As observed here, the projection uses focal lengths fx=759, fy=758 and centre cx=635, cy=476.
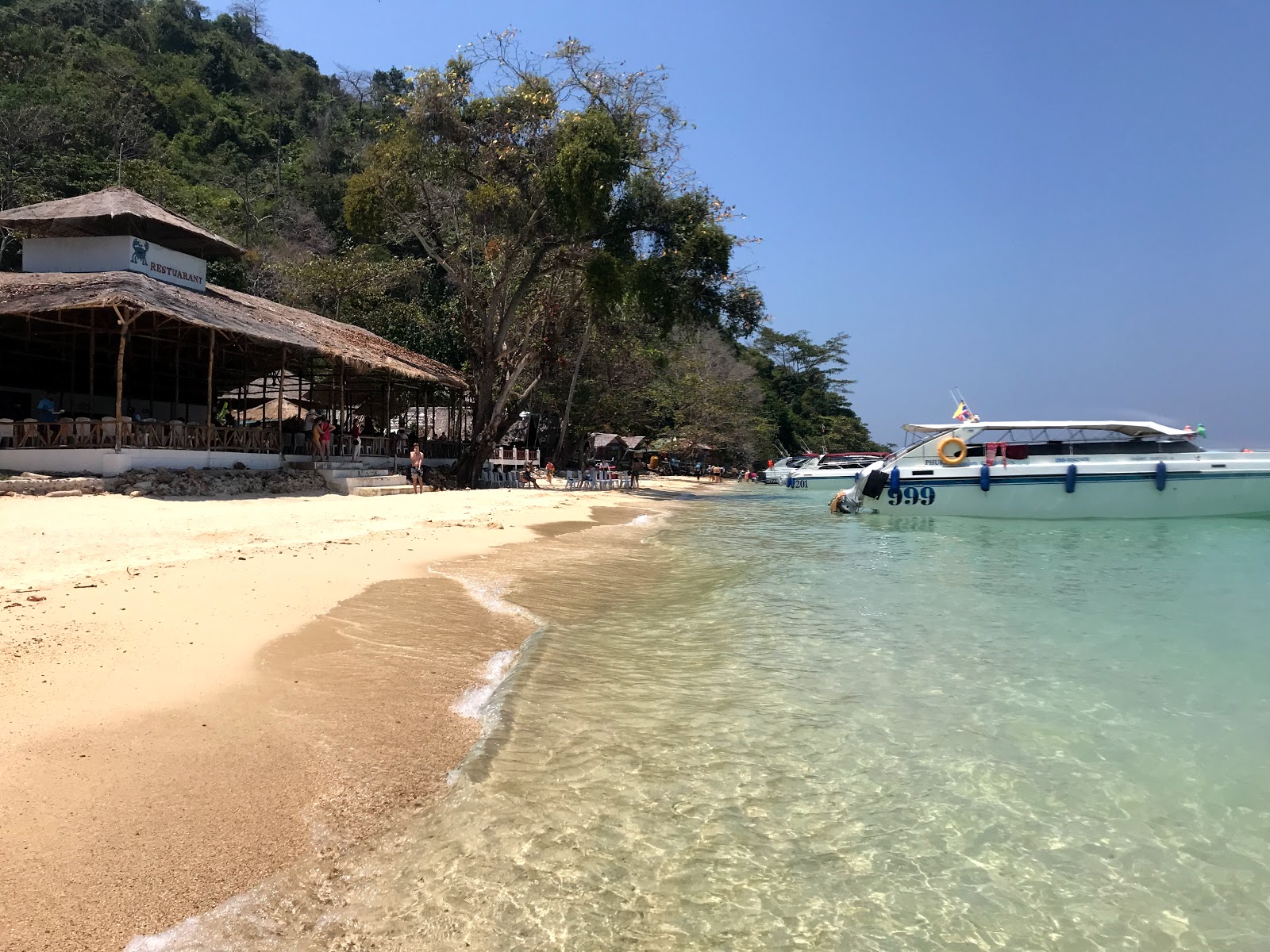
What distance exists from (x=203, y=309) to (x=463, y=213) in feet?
36.3

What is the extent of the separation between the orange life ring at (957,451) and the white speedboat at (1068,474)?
0.02m

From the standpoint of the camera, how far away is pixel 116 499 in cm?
1215

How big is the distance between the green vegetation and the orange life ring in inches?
332

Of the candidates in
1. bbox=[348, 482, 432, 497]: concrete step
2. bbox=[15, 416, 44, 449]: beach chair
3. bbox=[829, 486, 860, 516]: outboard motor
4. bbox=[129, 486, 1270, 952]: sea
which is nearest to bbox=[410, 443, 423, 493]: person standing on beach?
bbox=[348, 482, 432, 497]: concrete step

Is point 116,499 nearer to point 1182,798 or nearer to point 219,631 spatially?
point 219,631

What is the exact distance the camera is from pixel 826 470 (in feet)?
119

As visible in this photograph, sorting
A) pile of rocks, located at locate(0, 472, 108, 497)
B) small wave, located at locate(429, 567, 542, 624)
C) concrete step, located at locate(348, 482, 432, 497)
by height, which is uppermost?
pile of rocks, located at locate(0, 472, 108, 497)

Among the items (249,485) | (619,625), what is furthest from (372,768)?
(249,485)

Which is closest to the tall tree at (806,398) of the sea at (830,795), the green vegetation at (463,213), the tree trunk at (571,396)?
the green vegetation at (463,213)

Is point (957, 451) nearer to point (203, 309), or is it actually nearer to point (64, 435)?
point (203, 309)

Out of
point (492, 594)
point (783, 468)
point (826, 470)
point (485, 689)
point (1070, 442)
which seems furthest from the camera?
point (783, 468)

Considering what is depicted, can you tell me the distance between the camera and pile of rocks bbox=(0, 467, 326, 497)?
12.1 m

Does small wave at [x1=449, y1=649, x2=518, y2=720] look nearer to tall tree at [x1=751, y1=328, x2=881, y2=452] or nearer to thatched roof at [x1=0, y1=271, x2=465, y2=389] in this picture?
thatched roof at [x1=0, y1=271, x2=465, y2=389]

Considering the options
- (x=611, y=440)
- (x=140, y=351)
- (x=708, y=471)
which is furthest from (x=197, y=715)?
(x=708, y=471)
